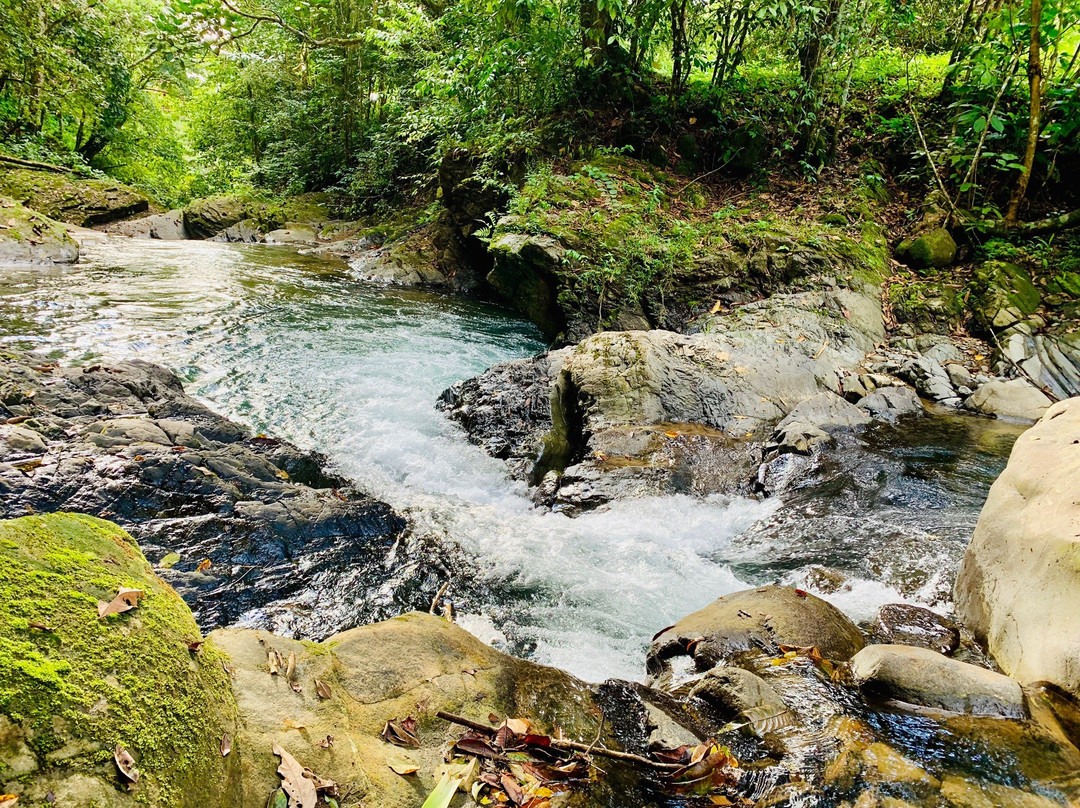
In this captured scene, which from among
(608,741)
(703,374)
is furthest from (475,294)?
(608,741)

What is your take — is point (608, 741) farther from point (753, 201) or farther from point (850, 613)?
point (753, 201)

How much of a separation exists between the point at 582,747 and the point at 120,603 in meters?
1.64

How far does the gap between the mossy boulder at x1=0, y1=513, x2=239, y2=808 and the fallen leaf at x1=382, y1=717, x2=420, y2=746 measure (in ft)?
1.96

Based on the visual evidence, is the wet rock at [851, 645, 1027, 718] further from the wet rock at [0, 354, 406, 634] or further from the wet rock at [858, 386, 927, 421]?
the wet rock at [858, 386, 927, 421]

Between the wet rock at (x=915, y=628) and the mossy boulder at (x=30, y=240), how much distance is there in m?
15.0

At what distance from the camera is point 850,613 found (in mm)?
3854

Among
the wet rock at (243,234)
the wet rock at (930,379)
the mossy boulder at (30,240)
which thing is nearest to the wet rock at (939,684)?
the wet rock at (930,379)

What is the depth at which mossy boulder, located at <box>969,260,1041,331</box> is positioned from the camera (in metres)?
8.51

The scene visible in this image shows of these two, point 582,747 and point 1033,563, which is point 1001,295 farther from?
point 582,747

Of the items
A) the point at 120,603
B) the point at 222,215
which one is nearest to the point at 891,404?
the point at 120,603

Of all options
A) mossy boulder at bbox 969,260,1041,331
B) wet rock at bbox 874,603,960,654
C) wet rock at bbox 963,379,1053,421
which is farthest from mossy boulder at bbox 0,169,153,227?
mossy boulder at bbox 969,260,1041,331

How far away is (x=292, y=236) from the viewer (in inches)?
737

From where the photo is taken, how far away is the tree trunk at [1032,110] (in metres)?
7.93

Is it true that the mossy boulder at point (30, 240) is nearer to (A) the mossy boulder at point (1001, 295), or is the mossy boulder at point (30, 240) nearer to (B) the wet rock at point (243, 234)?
(B) the wet rock at point (243, 234)
